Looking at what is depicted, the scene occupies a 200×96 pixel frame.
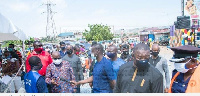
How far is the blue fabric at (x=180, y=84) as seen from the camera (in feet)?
6.76

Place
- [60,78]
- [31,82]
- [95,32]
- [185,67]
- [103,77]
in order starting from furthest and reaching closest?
[95,32] → [60,78] → [103,77] → [31,82] → [185,67]

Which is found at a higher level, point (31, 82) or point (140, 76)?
point (140, 76)

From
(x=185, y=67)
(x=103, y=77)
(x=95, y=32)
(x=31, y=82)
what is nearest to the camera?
(x=185, y=67)

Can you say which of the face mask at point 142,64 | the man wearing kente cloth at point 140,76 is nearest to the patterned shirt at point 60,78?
the man wearing kente cloth at point 140,76

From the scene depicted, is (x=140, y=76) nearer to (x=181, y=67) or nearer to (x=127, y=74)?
(x=127, y=74)

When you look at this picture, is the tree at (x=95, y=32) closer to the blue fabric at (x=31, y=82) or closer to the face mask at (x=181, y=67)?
the blue fabric at (x=31, y=82)

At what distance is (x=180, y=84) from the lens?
212 cm

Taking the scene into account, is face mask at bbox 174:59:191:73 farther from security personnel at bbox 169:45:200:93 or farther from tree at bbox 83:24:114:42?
tree at bbox 83:24:114:42

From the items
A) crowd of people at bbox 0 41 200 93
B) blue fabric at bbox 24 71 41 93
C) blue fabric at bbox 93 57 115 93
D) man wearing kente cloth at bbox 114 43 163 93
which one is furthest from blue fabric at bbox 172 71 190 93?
blue fabric at bbox 24 71 41 93

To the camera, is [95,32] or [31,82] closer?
[31,82]

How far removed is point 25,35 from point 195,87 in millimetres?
3771

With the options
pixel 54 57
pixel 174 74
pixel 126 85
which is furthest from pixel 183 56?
pixel 54 57

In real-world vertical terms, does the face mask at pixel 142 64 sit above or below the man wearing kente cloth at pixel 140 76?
above

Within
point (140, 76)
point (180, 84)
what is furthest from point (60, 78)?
point (180, 84)
